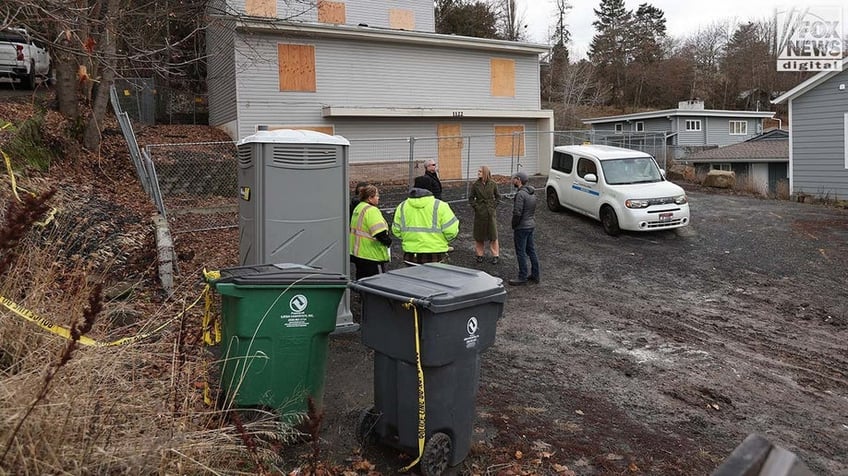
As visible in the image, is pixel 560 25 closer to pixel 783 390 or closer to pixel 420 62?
pixel 420 62

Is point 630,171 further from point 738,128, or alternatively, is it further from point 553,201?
point 738,128

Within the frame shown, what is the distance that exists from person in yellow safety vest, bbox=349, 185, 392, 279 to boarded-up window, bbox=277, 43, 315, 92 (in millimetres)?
12743

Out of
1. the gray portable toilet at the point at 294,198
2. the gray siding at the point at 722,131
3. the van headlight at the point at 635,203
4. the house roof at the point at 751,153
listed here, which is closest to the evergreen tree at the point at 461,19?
the house roof at the point at 751,153

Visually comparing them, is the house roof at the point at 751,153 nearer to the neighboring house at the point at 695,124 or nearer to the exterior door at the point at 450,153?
the neighboring house at the point at 695,124

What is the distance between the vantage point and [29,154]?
383 inches

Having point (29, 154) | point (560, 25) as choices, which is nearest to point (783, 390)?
point (29, 154)

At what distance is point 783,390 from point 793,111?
56.3 ft

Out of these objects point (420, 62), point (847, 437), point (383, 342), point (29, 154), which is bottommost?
point (847, 437)

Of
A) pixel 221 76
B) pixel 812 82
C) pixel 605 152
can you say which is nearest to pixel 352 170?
pixel 221 76

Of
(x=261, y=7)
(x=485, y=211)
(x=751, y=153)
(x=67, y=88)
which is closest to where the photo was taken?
(x=485, y=211)

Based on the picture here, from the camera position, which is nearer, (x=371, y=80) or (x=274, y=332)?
(x=274, y=332)

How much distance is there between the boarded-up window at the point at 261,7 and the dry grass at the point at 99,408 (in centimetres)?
1743

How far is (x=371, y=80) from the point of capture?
785 inches

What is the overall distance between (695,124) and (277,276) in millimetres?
40319
